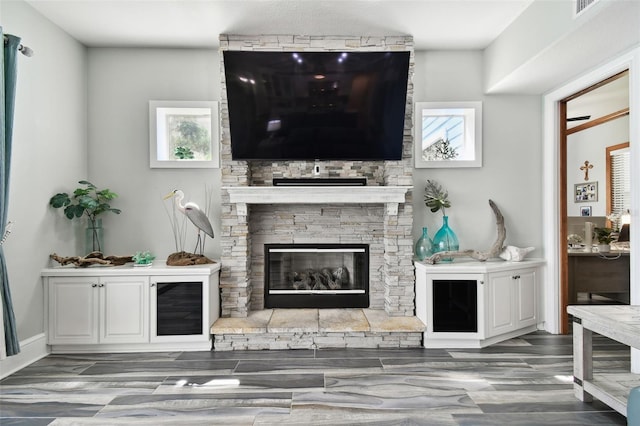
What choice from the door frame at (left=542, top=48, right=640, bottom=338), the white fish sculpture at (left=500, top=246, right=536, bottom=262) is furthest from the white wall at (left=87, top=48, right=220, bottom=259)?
the door frame at (left=542, top=48, right=640, bottom=338)

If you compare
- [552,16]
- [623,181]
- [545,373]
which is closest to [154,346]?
[545,373]

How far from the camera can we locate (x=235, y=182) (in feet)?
12.5

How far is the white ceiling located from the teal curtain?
0.67 m

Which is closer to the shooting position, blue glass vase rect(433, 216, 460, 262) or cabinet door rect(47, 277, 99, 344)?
cabinet door rect(47, 277, 99, 344)

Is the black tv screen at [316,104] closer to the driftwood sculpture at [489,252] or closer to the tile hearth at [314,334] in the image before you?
the driftwood sculpture at [489,252]

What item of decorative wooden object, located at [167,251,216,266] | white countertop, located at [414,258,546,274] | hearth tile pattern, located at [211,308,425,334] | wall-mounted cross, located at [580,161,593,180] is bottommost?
hearth tile pattern, located at [211,308,425,334]

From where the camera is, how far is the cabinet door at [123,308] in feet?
11.4

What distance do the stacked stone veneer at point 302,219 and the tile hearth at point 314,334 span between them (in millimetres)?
273

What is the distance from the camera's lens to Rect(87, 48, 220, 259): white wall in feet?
13.3

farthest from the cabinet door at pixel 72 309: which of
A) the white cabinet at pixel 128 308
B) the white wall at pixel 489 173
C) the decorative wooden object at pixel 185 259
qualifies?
the white wall at pixel 489 173

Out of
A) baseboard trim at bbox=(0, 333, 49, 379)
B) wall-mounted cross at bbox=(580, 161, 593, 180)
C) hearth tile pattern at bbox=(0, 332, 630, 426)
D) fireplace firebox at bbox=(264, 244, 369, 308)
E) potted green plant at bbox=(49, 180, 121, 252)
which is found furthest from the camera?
wall-mounted cross at bbox=(580, 161, 593, 180)

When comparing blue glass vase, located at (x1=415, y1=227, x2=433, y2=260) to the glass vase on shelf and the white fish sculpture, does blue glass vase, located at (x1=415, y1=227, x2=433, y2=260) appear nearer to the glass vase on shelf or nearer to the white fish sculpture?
the white fish sculpture

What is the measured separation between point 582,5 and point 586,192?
4027 millimetres

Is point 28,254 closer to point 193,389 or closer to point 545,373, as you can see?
point 193,389
